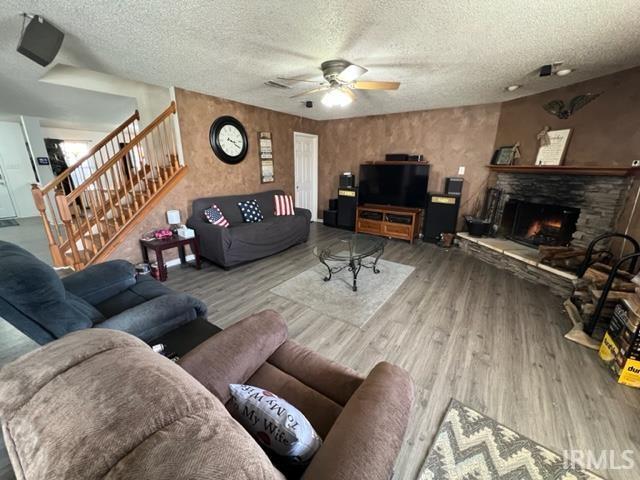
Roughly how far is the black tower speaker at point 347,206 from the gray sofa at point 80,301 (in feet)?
13.2

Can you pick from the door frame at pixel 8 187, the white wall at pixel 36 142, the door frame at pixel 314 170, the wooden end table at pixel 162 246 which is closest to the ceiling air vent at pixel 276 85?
the door frame at pixel 314 170

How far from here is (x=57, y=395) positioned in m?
0.56

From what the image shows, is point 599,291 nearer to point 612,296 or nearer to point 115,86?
point 612,296

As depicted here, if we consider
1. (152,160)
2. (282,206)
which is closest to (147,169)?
(152,160)

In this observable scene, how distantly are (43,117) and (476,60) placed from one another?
8458mm

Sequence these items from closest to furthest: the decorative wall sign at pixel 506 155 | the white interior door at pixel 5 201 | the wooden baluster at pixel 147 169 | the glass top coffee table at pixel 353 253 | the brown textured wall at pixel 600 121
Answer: the brown textured wall at pixel 600 121
the glass top coffee table at pixel 353 253
the wooden baluster at pixel 147 169
the decorative wall sign at pixel 506 155
the white interior door at pixel 5 201

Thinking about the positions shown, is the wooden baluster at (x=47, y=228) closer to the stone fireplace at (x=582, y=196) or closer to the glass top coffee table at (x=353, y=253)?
the glass top coffee table at (x=353, y=253)

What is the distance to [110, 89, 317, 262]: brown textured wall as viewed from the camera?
344cm

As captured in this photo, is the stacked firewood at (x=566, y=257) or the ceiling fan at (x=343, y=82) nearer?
the ceiling fan at (x=343, y=82)

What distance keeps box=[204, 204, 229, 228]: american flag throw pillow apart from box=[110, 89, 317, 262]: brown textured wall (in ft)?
1.12

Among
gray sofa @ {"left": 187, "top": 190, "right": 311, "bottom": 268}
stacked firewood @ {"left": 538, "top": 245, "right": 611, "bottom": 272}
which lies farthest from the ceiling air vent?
stacked firewood @ {"left": 538, "top": 245, "right": 611, "bottom": 272}

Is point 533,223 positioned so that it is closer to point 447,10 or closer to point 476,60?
point 476,60

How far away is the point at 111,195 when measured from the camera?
135 inches

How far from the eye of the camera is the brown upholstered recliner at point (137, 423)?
0.45 metres
